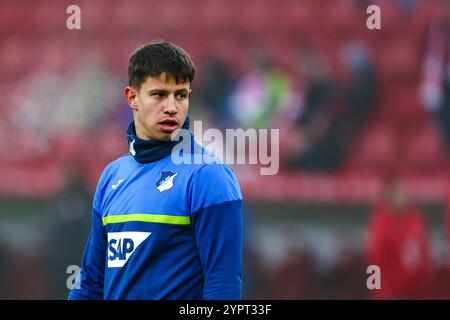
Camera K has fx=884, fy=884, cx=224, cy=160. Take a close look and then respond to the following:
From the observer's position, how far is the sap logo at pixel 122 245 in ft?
8.48

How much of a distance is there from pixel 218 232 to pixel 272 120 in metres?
5.67

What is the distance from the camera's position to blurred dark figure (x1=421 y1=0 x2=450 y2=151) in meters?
8.11

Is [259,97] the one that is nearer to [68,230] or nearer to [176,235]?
[68,230]

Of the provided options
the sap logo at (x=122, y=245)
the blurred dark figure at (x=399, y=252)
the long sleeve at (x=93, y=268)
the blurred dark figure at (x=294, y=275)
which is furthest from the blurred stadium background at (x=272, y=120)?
the sap logo at (x=122, y=245)

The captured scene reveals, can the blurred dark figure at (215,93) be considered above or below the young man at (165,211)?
above

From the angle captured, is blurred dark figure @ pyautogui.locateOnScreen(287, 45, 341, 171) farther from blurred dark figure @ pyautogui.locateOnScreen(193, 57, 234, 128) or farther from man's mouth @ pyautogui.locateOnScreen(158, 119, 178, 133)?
man's mouth @ pyautogui.locateOnScreen(158, 119, 178, 133)

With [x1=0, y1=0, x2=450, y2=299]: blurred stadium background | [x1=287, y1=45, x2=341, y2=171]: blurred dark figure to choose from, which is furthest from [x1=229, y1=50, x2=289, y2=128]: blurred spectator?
[x1=287, y1=45, x2=341, y2=171]: blurred dark figure

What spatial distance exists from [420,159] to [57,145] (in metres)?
3.45

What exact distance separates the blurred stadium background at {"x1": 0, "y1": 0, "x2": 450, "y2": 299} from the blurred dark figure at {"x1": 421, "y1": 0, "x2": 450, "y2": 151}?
0.6 inches

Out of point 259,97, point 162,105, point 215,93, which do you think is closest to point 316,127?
point 259,97

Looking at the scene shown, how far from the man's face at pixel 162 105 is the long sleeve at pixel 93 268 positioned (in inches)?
14.0

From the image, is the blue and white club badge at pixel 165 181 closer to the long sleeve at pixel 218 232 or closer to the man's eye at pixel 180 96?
the long sleeve at pixel 218 232

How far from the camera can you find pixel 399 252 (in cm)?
683

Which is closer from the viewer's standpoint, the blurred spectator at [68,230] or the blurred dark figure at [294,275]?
the blurred spectator at [68,230]
